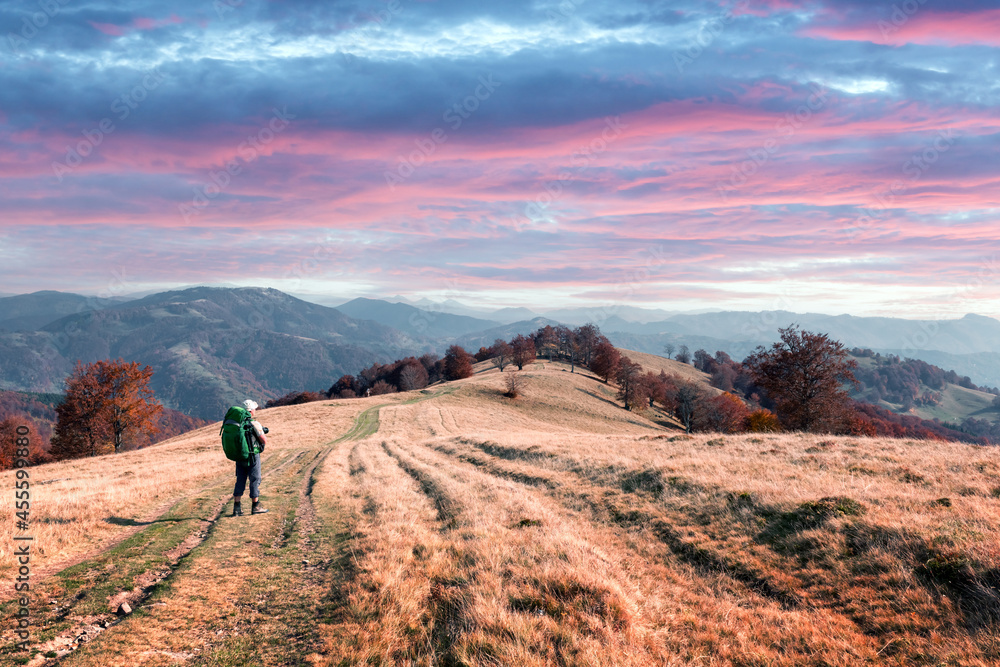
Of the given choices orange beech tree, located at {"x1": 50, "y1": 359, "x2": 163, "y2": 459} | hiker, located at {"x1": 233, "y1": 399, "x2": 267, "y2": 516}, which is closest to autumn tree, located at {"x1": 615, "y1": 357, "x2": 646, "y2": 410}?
orange beech tree, located at {"x1": 50, "y1": 359, "x2": 163, "y2": 459}

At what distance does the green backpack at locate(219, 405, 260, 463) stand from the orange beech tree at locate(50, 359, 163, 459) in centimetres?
4981

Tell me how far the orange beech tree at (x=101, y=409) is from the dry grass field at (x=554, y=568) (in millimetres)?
41810

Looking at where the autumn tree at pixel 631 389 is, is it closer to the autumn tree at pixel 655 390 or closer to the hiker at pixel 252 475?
the autumn tree at pixel 655 390

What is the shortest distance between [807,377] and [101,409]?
2912 inches

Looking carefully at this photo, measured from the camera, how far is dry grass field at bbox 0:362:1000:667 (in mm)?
5430

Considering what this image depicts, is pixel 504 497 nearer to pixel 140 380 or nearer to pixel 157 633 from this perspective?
pixel 157 633

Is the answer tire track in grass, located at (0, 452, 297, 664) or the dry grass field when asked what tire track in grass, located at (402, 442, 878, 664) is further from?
tire track in grass, located at (0, 452, 297, 664)

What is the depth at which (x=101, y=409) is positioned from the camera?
47.1 m

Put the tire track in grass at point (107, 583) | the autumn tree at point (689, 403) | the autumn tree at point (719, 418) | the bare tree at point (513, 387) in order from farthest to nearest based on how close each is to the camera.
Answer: the autumn tree at point (719, 418), the autumn tree at point (689, 403), the bare tree at point (513, 387), the tire track in grass at point (107, 583)

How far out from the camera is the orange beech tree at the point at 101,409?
46.4 meters

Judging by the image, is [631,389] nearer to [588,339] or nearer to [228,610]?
[588,339]

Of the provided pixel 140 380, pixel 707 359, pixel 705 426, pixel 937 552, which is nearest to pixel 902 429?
pixel 705 426

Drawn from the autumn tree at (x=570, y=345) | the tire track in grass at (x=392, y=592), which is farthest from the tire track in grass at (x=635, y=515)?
the autumn tree at (x=570, y=345)

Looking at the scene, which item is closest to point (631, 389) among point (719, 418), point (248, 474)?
point (719, 418)
